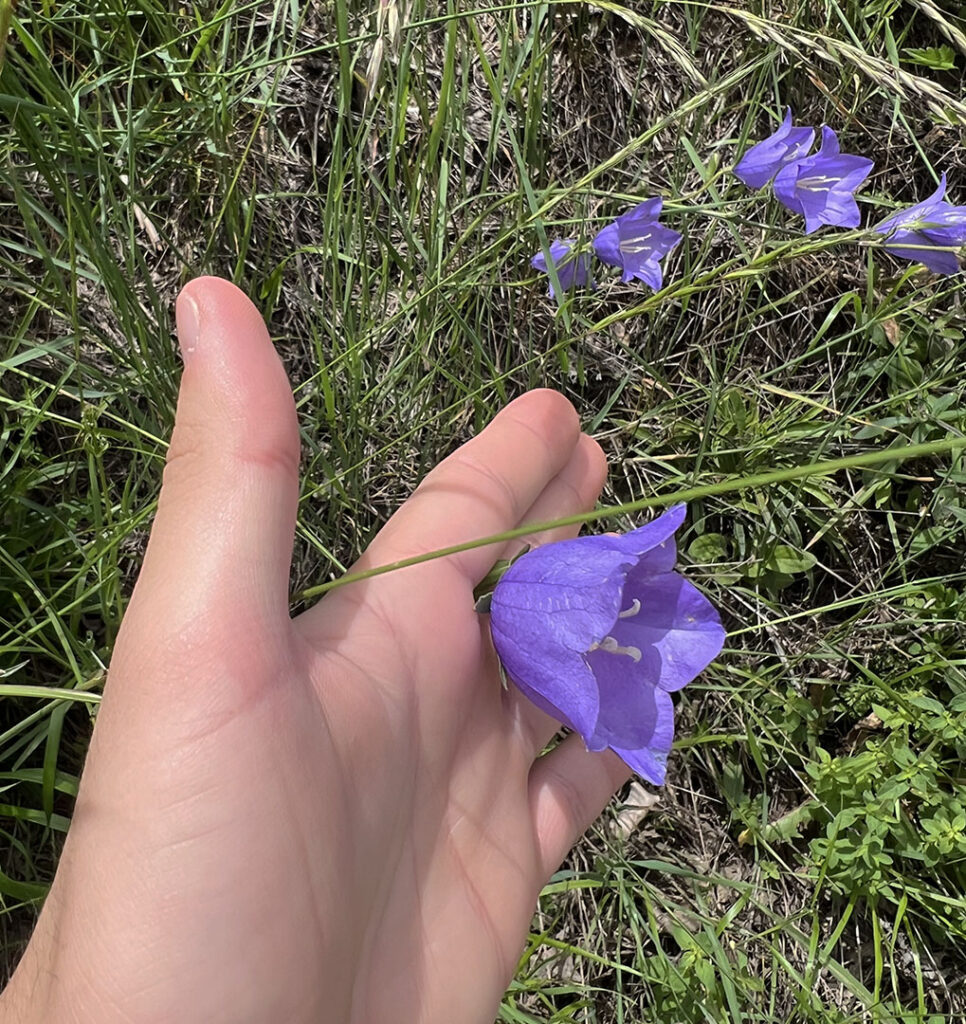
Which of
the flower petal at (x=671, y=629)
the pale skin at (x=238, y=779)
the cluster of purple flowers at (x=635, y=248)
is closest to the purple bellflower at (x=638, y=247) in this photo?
the cluster of purple flowers at (x=635, y=248)

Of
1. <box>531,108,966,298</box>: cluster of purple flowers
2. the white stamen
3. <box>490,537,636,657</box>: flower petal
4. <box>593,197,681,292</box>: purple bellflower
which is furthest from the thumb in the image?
<box>593,197,681,292</box>: purple bellflower

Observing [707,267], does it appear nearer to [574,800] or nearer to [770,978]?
[574,800]

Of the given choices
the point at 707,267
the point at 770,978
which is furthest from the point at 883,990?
the point at 707,267

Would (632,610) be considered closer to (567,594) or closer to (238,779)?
(567,594)

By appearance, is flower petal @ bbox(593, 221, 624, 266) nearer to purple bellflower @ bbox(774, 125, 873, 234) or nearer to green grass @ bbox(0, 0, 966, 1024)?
green grass @ bbox(0, 0, 966, 1024)

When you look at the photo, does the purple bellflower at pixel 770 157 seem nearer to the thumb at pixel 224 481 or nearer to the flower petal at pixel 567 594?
the flower petal at pixel 567 594

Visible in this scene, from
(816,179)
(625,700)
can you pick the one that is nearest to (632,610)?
(625,700)

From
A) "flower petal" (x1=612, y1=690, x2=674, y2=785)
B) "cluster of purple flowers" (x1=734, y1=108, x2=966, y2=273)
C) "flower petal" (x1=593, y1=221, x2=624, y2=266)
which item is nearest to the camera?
"flower petal" (x1=612, y1=690, x2=674, y2=785)
